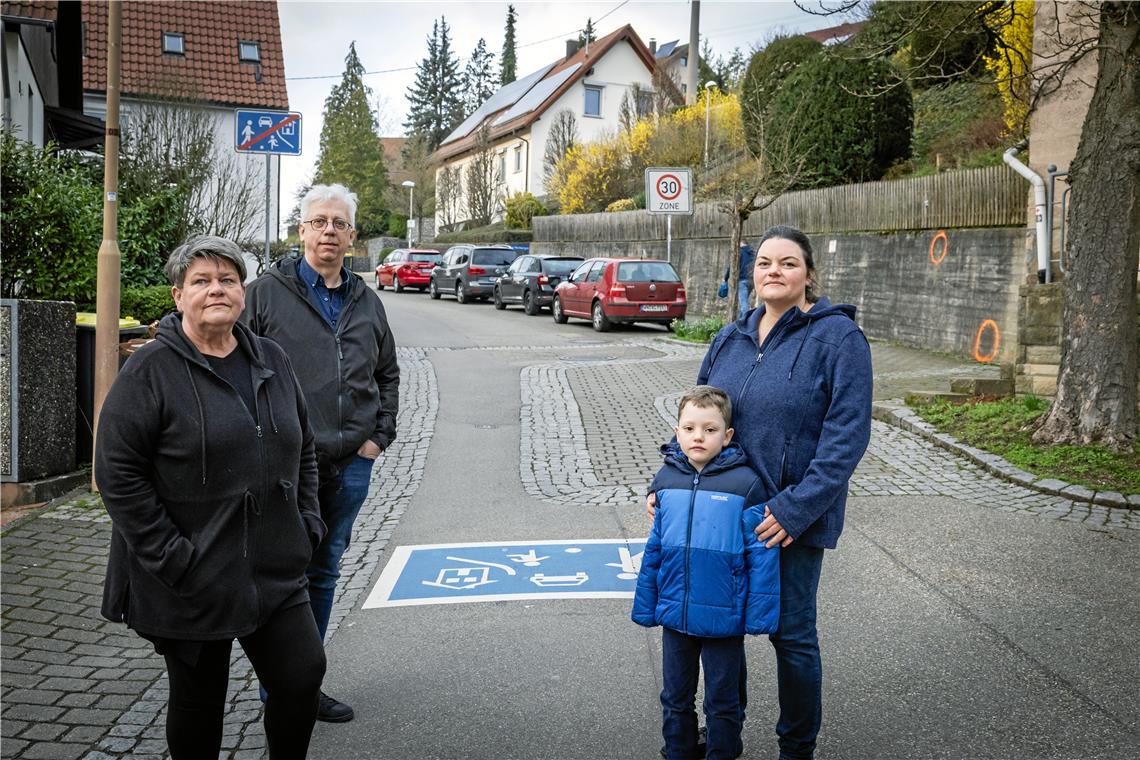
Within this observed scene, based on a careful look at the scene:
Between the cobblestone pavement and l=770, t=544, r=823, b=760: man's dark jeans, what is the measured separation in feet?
6.47

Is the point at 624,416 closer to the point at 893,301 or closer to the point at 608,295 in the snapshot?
the point at 893,301

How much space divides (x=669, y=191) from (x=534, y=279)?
7.60 m

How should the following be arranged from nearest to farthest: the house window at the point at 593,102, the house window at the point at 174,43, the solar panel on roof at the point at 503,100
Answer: the house window at the point at 174,43, the house window at the point at 593,102, the solar panel on roof at the point at 503,100

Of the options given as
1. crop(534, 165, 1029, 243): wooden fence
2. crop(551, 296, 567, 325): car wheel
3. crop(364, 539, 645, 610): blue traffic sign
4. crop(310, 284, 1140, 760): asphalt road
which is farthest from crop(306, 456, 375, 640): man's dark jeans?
crop(551, 296, 567, 325): car wheel

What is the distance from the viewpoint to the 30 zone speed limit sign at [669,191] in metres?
22.0

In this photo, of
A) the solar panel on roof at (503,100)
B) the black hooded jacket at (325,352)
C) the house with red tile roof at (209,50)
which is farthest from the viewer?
the solar panel on roof at (503,100)

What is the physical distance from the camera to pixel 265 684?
3.38m

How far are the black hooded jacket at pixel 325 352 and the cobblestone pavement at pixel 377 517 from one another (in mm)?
1215

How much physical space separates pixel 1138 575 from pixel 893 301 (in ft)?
42.7

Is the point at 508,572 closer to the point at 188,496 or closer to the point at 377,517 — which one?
the point at 377,517

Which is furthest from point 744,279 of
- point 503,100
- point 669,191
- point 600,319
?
point 503,100

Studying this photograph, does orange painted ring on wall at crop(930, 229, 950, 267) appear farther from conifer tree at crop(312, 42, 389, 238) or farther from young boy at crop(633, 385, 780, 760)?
conifer tree at crop(312, 42, 389, 238)

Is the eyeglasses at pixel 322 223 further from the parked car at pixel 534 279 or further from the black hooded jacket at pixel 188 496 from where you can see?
the parked car at pixel 534 279

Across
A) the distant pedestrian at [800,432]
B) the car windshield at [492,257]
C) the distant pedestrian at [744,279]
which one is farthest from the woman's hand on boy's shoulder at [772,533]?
the car windshield at [492,257]
